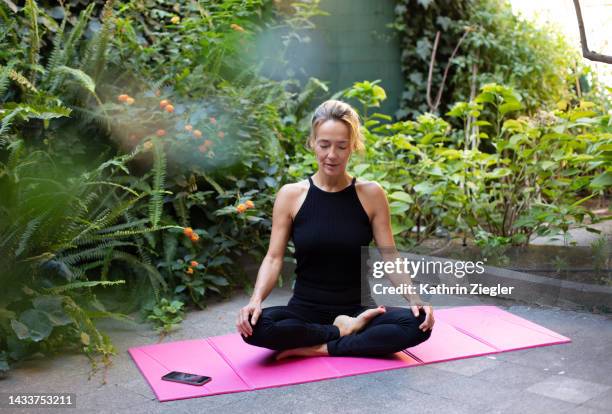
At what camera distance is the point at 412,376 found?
9.19ft

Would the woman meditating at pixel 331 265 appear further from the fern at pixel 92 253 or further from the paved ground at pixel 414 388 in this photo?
the fern at pixel 92 253

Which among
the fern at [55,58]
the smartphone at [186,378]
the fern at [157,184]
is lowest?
the smartphone at [186,378]

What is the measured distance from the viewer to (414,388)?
8.73 ft

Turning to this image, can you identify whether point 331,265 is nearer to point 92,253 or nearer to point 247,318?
point 247,318

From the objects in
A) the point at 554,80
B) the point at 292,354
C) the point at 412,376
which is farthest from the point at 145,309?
the point at 554,80

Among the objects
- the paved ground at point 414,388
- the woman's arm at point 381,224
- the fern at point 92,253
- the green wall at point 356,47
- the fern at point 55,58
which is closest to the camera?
the paved ground at point 414,388

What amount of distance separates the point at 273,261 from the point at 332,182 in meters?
0.45

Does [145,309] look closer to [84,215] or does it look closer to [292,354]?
[84,215]

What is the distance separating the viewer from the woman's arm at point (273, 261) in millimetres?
2859

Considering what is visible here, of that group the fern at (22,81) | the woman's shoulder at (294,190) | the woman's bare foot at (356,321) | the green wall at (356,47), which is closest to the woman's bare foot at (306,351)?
the woman's bare foot at (356,321)

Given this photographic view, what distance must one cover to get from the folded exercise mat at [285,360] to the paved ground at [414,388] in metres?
0.06

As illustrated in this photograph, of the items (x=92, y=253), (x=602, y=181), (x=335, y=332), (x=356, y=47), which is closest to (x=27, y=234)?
(x=92, y=253)

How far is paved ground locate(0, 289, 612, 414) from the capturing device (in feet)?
8.13

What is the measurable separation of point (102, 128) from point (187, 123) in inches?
19.0
